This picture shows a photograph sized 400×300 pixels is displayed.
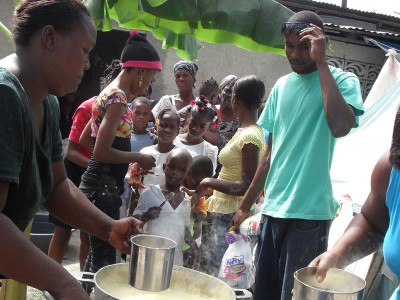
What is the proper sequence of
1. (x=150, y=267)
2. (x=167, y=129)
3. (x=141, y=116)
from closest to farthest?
(x=150, y=267)
(x=167, y=129)
(x=141, y=116)

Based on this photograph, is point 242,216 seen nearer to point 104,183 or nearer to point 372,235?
point 104,183

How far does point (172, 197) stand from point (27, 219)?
1.92 metres

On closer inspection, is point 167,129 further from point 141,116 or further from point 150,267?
point 150,267

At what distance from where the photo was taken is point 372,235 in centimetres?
225

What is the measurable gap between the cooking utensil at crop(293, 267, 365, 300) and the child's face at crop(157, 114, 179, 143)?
237 cm

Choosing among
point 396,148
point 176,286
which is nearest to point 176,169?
point 176,286

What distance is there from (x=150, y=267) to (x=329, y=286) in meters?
0.68

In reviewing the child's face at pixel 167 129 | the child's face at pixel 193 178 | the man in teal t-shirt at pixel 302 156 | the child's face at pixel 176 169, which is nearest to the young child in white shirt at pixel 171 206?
the child's face at pixel 176 169

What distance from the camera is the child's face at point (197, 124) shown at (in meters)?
4.51

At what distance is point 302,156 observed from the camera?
2926 millimetres

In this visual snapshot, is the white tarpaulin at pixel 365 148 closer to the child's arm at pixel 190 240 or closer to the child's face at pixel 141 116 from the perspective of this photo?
the child's arm at pixel 190 240

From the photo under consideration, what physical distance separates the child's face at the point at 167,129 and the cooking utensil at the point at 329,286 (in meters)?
2.37

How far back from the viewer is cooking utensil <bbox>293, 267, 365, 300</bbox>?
180 cm

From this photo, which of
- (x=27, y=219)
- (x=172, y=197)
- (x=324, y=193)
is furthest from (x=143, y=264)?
(x=172, y=197)
